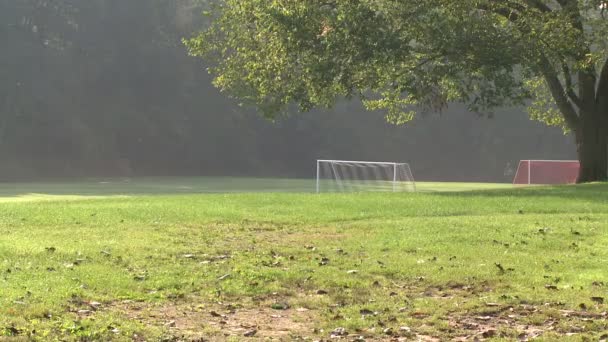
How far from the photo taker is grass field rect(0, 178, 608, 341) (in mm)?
7539

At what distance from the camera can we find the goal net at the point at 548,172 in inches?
1678

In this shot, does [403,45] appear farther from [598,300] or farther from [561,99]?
[598,300]

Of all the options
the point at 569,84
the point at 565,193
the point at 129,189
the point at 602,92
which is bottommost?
the point at 129,189

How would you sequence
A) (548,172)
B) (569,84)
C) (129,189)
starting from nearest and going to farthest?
(569,84) < (129,189) < (548,172)

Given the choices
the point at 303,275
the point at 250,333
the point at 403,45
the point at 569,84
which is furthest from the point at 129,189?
the point at 250,333

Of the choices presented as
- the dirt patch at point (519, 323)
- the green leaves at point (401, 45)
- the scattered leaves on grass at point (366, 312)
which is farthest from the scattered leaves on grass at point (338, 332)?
the green leaves at point (401, 45)

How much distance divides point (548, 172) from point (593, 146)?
60.1 feet

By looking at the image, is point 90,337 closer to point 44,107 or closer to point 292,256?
point 292,256

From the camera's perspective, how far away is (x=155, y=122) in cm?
6300

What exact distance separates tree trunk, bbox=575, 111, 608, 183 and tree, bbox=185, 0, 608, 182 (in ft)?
5.90

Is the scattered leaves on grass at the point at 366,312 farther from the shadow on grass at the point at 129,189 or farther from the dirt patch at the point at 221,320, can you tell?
the shadow on grass at the point at 129,189

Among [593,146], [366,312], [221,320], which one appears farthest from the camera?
[593,146]

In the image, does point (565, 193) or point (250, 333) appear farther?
point (565, 193)

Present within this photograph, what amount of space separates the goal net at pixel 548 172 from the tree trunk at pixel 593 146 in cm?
1549
